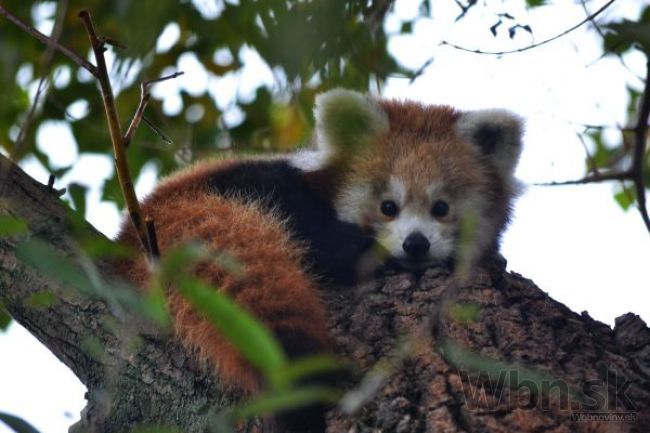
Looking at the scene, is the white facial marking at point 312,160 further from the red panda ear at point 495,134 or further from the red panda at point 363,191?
the red panda ear at point 495,134

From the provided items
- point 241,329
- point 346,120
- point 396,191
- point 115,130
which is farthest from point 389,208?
point 241,329

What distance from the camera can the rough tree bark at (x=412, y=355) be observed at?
253 centimetres

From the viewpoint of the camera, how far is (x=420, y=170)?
4.32m

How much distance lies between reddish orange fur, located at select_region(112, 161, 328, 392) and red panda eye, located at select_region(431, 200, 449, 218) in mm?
886

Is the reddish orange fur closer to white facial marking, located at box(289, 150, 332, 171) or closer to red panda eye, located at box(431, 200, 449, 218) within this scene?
white facial marking, located at box(289, 150, 332, 171)

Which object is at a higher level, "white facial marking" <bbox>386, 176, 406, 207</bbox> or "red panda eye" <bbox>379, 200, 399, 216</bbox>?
"white facial marking" <bbox>386, 176, 406, 207</bbox>

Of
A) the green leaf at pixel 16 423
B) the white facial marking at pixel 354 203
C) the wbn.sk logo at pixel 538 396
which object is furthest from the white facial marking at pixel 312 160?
the green leaf at pixel 16 423

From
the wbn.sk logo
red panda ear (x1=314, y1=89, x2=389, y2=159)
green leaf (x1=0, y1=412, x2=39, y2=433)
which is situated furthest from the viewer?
red panda ear (x1=314, y1=89, x2=389, y2=159)

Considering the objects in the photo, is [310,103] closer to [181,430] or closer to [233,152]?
[233,152]

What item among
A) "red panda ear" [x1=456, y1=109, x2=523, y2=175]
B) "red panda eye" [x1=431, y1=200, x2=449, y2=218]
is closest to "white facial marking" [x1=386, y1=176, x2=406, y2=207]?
"red panda eye" [x1=431, y1=200, x2=449, y2=218]

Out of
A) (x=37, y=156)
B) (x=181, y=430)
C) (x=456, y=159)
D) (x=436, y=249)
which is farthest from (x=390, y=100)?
(x=181, y=430)

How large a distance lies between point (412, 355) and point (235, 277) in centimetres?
61

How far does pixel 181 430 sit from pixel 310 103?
2765 millimetres

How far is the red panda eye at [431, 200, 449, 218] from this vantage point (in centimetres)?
436
